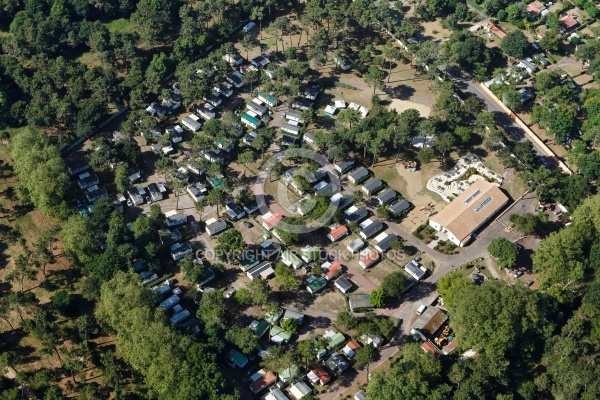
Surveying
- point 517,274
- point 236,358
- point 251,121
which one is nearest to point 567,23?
point 517,274

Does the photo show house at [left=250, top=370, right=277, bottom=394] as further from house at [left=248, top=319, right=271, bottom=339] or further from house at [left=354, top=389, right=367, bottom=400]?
house at [left=354, top=389, right=367, bottom=400]

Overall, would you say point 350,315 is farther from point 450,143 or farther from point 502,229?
point 450,143

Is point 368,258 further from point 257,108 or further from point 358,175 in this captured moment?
point 257,108

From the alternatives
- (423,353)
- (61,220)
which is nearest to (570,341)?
(423,353)

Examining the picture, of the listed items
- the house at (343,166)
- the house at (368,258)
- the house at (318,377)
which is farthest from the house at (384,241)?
the house at (318,377)

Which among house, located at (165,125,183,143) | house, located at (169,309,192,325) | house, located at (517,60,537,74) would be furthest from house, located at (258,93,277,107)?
house, located at (517,60,537,74)
